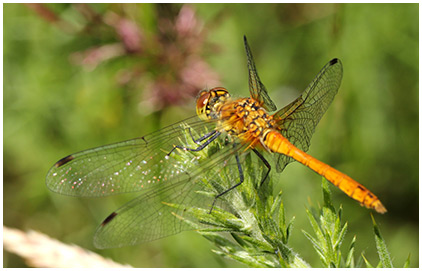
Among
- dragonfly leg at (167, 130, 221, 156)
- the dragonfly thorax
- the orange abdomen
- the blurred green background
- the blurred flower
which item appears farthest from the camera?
the blurred green background

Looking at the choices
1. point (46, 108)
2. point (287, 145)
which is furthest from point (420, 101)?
point (46, 108)

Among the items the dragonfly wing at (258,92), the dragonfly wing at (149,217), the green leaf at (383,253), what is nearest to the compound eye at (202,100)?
the dragonfly wing at (258,92)

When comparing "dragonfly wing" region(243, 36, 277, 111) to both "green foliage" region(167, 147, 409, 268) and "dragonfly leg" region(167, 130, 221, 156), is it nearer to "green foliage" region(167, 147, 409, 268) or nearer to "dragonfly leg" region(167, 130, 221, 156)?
"dragonfly leg" region(167, 130, 221, 156)

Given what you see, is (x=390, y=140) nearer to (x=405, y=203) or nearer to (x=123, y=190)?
(x=405, y=203)

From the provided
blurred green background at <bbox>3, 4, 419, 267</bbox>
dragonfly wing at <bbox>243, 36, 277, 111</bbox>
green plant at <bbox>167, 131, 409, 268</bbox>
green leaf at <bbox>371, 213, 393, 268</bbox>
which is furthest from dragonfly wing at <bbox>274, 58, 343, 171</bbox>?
blurred green background at <bbox>3, 4, 419, 267</bbox>

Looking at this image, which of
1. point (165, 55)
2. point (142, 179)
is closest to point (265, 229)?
point (142, 179)

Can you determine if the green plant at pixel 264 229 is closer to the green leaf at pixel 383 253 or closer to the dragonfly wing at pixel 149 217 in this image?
the green leaf at pixel 383 253

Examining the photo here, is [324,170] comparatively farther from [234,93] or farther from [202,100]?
[234,93]
